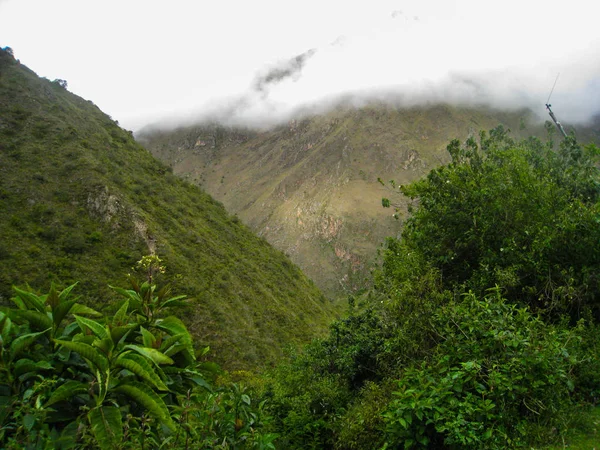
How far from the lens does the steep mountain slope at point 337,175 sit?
109 metres

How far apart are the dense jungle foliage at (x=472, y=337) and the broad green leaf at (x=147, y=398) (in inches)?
118

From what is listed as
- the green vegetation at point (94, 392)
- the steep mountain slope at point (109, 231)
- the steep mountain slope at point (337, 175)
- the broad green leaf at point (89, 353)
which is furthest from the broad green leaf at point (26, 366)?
the steep mountain slope at point (337, 175)

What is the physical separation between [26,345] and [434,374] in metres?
5.11

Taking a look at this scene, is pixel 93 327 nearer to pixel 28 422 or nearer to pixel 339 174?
pixel 28 422

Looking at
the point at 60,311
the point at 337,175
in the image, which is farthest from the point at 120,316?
the point at 337,175

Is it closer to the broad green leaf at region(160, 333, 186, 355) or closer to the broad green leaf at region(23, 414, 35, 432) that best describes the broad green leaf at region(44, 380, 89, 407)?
the broad green leaf at region(23, 414, 35, 432)

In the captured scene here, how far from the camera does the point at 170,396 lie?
3.35 m

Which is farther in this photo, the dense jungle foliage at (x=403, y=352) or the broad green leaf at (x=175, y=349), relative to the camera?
the broad green leaf at (x=175, y=349)

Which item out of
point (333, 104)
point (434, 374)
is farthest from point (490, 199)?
point (333, 104)

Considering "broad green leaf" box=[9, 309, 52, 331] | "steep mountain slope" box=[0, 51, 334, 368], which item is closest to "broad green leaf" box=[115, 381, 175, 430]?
"broad green leaf" box=[9, 309, 52, 331]

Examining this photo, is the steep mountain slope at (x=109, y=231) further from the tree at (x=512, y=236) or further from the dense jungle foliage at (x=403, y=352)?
the tree at (x=512, y=236)

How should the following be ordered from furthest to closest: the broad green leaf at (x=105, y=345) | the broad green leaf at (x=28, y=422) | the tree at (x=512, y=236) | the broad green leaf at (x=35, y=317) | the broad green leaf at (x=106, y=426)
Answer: the tree at (x=512, y=236) < the broad green leaf at (x=35, y=317) < the broad green leaf at (x=105, y=345) < the broad green leaf at (x=106, y=426) < the broad green leaf at (x=28, y=422)

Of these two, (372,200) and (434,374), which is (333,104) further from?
(434,374)

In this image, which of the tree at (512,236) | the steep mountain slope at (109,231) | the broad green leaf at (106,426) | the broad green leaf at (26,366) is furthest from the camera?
the steep mountain slope at (109,231)
